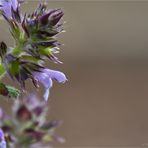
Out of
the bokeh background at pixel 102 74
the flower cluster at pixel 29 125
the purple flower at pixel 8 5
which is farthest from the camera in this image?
the bokeh background at pixel 102 74

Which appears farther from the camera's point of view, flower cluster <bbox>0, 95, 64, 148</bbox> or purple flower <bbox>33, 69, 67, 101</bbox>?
flower cluster <bbox>0, 95, 64, 148</bbox>

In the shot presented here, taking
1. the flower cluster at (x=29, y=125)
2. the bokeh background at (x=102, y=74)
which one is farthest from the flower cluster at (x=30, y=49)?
the bokeh background at (x=102, y=74)

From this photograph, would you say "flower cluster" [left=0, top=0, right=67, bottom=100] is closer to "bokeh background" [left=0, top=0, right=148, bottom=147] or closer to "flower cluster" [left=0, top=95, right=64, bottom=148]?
"flower cluster" [left=0, top=95, right=64, bottom=148]

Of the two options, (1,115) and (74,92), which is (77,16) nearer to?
(74,92)

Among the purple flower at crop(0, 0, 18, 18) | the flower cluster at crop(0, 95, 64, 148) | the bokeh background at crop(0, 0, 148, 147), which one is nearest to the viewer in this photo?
the purple flower at crop(0, 0, 18, 18)

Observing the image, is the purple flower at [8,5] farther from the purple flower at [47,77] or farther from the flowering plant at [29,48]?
the purple flower at [47,77]

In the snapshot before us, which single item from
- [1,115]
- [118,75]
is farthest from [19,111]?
[118,75]

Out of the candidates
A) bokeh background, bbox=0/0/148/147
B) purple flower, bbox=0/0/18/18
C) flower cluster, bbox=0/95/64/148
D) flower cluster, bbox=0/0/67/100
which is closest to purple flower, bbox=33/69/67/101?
flower cluster, bbox=0/0/67/100
